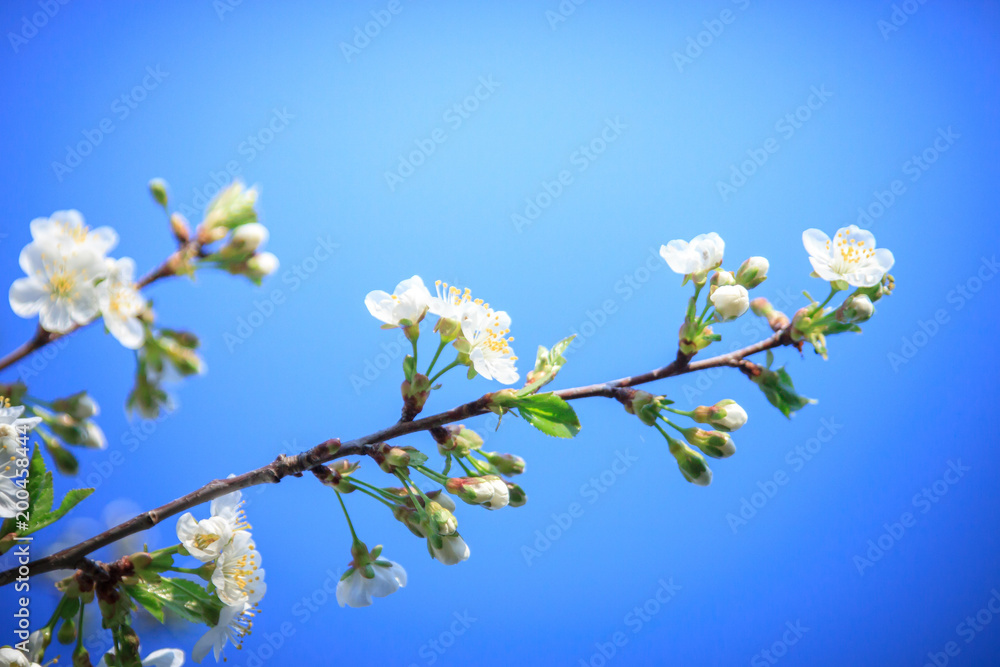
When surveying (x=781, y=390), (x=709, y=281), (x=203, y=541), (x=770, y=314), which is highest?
(x=203, y=541)

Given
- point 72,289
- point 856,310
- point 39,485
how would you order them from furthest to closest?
point 856,310, point 39,485, point 72,289

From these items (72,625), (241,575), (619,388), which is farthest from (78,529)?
(619,388)

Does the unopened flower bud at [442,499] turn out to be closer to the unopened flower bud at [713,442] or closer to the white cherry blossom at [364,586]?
the white cherry blossom at [364,586]

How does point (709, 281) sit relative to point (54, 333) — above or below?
below

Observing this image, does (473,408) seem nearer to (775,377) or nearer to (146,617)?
(775,377)

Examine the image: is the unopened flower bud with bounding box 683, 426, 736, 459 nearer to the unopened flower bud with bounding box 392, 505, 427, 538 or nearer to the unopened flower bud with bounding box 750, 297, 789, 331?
the unopened flower bud with bounding box 750, 297, 789, 331

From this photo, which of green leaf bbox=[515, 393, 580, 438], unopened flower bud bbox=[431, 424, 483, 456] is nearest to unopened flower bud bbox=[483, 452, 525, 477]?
unopened flower bud bbox=[431, 424, 483, 456]

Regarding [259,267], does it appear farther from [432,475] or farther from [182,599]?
[182,599]

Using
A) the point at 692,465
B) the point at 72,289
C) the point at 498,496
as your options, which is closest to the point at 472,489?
the point at 498,496
